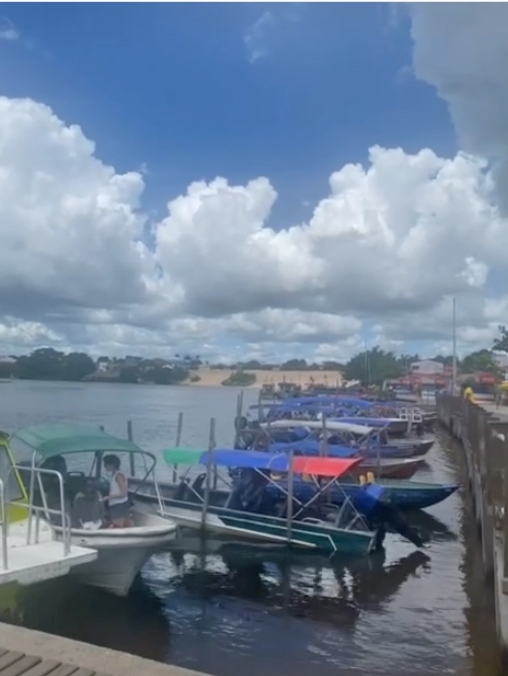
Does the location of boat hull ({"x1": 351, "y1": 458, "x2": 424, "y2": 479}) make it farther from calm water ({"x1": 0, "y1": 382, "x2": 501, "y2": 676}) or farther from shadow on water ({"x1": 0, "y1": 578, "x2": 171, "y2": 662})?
shadow on water ({"x1": 0, "y1": 578, "x2": 171, "y2": 662})

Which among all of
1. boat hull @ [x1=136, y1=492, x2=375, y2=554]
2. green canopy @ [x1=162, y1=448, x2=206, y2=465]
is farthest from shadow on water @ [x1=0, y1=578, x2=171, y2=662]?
green canopy @ [x1=162, y1=448, x2=206, y2=465]

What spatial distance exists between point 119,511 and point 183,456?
250 inches

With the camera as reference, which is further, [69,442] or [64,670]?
[69,442]

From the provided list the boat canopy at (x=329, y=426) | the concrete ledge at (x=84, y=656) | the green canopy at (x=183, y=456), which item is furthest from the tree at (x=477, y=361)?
the concrete ledge at (x=84, y=656)

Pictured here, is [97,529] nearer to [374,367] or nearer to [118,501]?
[118,501]

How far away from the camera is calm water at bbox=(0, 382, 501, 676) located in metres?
10.8

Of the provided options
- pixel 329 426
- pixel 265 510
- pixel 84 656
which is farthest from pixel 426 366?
pixel 84 656

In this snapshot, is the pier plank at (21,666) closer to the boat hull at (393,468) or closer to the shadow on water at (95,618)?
the shadow on water at (95,618)

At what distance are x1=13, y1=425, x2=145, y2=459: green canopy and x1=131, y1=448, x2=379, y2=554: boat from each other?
2.69 metres

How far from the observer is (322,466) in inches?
666

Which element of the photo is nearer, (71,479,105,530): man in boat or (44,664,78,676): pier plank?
(44,664,78,676): pier plank

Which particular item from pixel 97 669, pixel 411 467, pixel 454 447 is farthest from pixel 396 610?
pixel 454 447

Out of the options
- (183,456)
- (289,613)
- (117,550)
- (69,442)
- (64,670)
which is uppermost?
(69,442)

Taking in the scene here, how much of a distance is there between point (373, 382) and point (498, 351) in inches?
1117
